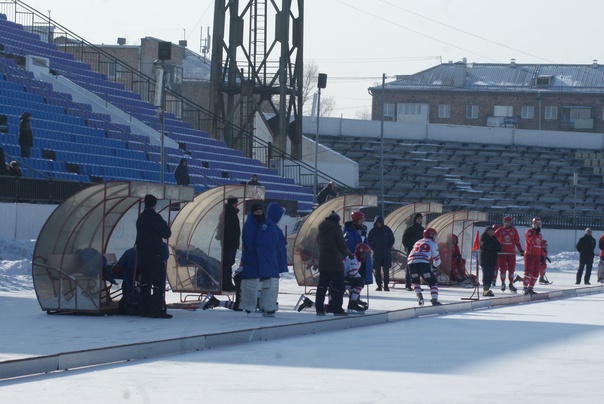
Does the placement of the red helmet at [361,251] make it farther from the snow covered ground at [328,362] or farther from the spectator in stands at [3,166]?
the spectator in stands at [3,166]

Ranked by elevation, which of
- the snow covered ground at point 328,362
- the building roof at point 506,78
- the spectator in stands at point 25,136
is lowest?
the snow covered ground at point 328,362

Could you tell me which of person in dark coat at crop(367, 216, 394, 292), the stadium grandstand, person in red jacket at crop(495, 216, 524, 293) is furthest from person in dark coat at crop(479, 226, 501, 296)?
the stadium grandstand

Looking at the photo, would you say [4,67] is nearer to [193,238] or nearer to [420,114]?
[193,238]

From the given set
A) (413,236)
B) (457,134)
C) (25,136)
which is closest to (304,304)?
(413,236)

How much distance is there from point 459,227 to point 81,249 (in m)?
16.4

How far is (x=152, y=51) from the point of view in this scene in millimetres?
92188

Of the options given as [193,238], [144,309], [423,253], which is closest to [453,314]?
[423,253]

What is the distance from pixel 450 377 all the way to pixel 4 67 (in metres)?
29.5

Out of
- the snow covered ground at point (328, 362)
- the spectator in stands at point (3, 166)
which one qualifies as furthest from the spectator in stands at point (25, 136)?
the snow covered ground at point (328, 362)

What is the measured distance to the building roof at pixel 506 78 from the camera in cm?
10294

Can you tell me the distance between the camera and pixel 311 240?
27.2 m

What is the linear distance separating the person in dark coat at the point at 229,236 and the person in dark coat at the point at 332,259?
2.75m

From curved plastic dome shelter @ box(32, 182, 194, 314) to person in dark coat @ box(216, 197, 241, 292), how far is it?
244 cm

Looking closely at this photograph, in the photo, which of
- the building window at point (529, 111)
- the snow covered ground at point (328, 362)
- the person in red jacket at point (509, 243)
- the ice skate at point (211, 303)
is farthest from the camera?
the building window at point (529, 111)
